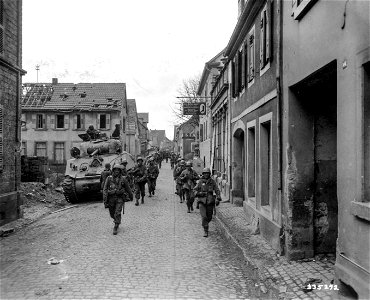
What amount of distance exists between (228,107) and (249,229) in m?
7.31

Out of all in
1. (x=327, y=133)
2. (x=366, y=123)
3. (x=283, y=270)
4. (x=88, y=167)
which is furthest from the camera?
(x=88, y=167)

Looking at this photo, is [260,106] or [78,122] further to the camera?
[78,122]

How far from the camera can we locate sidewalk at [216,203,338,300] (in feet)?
18.0

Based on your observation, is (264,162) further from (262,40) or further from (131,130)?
(131,130)

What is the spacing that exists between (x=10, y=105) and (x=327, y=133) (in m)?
8.98

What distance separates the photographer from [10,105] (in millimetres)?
12094

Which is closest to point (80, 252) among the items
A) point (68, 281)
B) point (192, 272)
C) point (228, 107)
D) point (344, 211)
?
point (68, 281)

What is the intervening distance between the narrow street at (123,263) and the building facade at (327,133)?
1446 mm

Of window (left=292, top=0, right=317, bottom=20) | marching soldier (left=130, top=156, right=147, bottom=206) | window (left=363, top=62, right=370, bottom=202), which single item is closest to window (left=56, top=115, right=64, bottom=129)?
marching soldier (left=130, top=156, right=147, bottom=206)

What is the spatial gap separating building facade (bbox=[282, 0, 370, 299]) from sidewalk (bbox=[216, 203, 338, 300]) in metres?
0.34

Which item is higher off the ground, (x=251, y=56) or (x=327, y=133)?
(x=251, y=56)

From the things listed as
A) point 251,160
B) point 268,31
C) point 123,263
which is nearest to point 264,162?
point 251,160

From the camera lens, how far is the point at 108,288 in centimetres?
568

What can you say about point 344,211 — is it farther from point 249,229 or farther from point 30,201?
point 30,201
